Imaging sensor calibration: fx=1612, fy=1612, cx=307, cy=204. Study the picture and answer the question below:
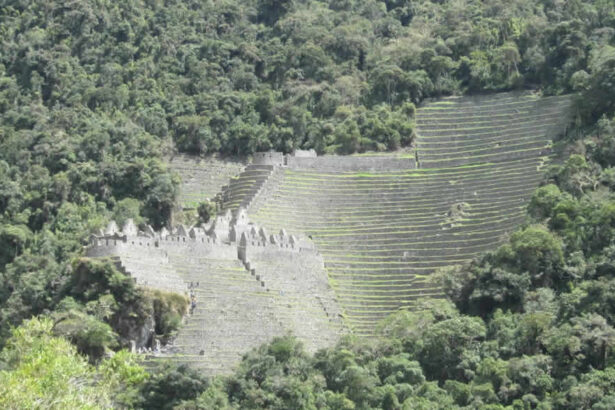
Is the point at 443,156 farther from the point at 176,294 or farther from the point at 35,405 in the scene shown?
the point at 35,405

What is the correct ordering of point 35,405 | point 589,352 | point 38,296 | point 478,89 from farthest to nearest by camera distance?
point 478,89 → point 38,296 → point 589,352 → point 35,405

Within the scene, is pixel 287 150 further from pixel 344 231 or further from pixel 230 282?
pixel 230 282

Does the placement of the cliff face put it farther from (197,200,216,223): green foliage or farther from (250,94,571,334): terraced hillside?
(197,200,216,223): green foliage

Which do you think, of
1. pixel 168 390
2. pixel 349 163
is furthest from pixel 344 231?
pixel 168 390

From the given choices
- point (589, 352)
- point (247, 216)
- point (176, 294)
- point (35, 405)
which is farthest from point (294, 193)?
point (35, 405)

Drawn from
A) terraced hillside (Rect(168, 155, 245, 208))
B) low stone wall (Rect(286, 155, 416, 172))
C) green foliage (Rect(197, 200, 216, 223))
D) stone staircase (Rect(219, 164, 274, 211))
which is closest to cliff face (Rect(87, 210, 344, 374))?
stone staircase (Rect(219, 164, 274, 211))

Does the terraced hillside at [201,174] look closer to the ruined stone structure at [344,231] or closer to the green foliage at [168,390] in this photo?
the ruined stone structure at [344,231]
